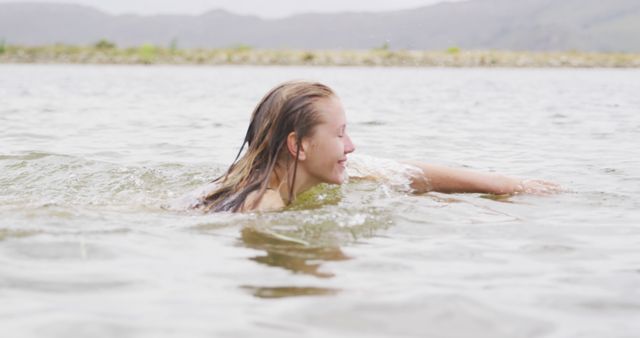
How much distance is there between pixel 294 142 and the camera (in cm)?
463

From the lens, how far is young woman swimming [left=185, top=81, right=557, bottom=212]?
4.59 meters

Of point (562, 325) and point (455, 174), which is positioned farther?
point (455, 174)

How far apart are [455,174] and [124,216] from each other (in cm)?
226

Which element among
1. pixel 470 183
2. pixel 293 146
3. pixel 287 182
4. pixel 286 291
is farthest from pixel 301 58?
pixel 286 291

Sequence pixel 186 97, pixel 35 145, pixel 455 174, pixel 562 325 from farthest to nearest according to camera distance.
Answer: pixel 186 97, pixel 35 145, pixel 455 174, pixel 562 325

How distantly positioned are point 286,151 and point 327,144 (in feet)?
0.78

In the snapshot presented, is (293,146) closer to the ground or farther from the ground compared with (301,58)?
farther from the ground

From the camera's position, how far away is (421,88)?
72.5 ft

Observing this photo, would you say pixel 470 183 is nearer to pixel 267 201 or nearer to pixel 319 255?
pixel 267 201

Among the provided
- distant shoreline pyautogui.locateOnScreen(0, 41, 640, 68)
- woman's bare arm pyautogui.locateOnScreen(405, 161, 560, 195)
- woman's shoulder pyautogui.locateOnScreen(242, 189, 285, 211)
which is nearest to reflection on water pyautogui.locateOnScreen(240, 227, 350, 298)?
woman's shoulder pyautogui.locateOnScreen(242, 189, 285, 211)

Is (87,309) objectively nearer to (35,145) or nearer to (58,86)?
(35,145)

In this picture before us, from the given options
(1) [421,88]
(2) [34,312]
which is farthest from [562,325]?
(1) [421,88]

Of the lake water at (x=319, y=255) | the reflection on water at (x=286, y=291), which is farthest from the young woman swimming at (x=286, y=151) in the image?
the reflection on water at (x=286, y=291)

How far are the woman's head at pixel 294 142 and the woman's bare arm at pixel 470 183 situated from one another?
1.20m
